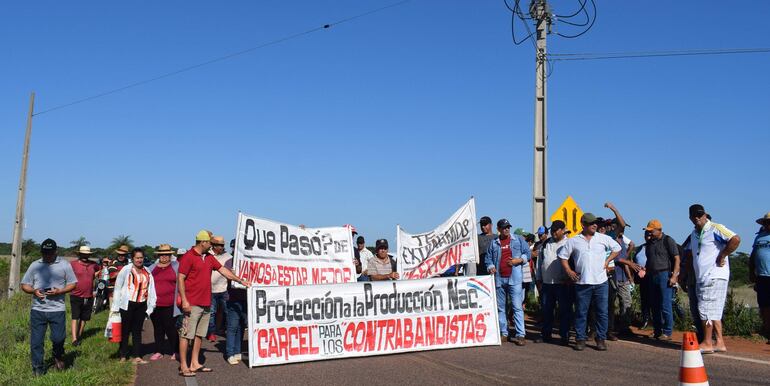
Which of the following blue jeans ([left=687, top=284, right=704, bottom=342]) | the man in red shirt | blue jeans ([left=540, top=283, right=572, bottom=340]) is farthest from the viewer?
blue jeans ([left=540, top=283, right=572, bottom=340])

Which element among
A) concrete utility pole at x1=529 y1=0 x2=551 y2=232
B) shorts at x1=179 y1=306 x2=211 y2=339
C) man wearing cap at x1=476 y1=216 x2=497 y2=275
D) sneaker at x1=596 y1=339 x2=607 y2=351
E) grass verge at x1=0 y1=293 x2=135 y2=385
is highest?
concrete utility pole at x1=529 y1=0 x2=551 y2=232

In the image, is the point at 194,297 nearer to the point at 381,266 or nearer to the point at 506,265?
the point at 381,266

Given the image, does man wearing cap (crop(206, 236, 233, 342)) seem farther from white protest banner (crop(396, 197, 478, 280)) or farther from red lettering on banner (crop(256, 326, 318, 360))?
white protest banner (crop(396, 197, 478, 280))

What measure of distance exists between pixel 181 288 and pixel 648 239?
7382 mm

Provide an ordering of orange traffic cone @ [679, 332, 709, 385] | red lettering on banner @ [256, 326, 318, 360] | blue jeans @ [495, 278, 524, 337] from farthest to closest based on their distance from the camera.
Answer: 1. blue jeans @ [495, 278, 524, 337]
2. red lettering on banner @ [256, 326, 318, 360]
3. orange traffic cone @ [679, 332, 709, 385]

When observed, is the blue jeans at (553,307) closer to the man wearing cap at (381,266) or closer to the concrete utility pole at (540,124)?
the man wearing cap at (381,266)

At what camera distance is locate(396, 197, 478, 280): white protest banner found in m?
11.6

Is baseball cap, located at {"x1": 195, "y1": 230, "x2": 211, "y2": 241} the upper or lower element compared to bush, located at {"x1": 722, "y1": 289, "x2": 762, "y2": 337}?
upper

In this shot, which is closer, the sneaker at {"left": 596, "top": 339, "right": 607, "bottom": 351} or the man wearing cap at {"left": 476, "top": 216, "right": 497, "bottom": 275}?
the sneaker at {"left": 596, "top": 339, "right": 607, "bottom": 351}

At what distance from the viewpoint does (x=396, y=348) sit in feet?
34.4

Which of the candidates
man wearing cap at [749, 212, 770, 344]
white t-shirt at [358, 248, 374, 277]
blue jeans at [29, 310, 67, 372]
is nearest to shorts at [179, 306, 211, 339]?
blue jeans at [29, 310, 67, 372]

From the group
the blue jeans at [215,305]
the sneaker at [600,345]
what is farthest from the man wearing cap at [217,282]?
the sneaker at [600,345]

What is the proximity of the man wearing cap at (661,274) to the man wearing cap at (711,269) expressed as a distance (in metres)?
1.33

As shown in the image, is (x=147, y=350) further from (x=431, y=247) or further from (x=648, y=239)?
(x=648, y=239)
